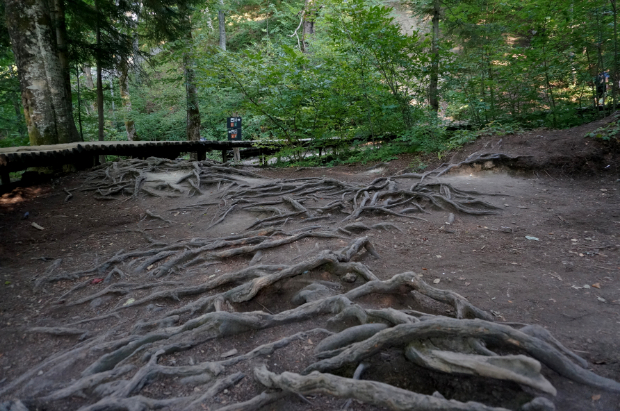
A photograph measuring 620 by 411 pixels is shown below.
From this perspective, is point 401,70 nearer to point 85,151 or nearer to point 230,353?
point 85,151

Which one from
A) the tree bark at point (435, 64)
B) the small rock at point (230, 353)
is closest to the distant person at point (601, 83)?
the tree bark at point (435, 64)

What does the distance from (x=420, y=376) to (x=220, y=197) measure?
241 inches

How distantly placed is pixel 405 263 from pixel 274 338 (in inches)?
77.9

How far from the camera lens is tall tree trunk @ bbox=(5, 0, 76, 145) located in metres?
7.94

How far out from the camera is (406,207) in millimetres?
6113

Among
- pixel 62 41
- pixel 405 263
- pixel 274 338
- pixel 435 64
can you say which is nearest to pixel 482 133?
pixel 435 64

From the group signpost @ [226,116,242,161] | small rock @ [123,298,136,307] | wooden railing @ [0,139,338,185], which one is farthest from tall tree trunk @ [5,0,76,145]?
small rock @ [123,298,136,307]

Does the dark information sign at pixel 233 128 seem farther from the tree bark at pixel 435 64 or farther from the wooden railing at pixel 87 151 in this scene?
the tree bark at pixel 435 64

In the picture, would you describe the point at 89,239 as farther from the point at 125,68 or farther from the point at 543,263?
the point at 125,68

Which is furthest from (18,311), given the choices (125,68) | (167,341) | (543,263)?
(125,68)

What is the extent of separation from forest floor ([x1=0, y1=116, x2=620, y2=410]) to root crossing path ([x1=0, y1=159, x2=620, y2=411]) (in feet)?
0.07

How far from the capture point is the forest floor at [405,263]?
2.27 m

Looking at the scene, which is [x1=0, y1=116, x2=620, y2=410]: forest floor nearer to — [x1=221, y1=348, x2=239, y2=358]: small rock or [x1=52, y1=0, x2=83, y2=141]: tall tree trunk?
[x1=221, y1=348, x2=239, y2=358]: small rock

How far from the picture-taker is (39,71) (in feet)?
27.4
